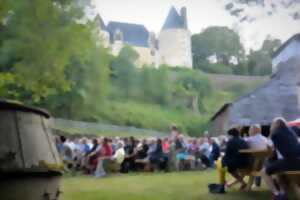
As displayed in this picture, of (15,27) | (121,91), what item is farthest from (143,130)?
(15,27)

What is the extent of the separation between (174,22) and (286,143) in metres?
41.6

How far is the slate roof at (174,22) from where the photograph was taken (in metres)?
45.7

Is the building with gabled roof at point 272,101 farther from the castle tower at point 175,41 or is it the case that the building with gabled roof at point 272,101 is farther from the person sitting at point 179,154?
the castle tower at point 175,41

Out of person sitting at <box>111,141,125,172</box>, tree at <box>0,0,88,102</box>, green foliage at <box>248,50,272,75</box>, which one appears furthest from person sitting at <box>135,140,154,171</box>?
green foliage at <box>248,50,272,75</box>

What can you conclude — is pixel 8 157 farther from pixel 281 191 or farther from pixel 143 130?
pixel 143 130

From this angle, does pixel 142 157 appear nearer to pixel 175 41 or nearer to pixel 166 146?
pixel 166 146

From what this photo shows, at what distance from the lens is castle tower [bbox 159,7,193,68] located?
39559mm

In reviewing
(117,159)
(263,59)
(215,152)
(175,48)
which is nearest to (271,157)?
(215,152)

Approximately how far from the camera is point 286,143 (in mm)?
4871

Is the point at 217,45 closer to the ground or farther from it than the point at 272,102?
farther from it

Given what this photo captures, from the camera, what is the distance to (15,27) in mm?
12773

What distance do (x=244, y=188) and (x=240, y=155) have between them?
464 mm

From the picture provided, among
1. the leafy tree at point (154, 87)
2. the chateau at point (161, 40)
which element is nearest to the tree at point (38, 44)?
the leafy tree at point (154, 87)

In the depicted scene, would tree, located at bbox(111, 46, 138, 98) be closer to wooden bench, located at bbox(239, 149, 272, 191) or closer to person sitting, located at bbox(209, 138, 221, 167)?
person sitting, located at bbox(209, 138, 221, 167)
